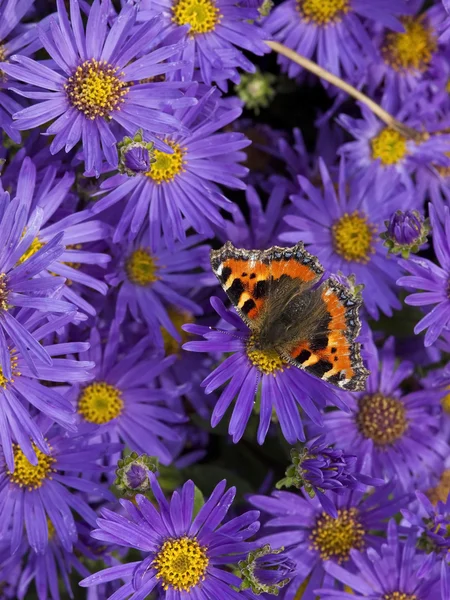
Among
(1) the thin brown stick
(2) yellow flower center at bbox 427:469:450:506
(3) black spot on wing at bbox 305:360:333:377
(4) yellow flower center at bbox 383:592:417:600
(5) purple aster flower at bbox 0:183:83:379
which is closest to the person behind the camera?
(5) purple aster flower at bbox 0:183:83:379

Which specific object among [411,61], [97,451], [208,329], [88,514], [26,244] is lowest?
[88,514]

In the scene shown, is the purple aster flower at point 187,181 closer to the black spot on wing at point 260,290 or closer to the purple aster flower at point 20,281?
the black spot on wing at point 260,290

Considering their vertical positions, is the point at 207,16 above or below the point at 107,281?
above

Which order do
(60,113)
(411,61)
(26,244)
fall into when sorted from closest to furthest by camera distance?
1. (26,244)
2. (60,113)
3. (411,61)

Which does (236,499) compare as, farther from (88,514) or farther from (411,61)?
(411,61)

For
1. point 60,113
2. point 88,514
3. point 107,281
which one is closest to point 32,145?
point 60,113

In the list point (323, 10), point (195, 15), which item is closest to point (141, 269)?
point (195, 15)

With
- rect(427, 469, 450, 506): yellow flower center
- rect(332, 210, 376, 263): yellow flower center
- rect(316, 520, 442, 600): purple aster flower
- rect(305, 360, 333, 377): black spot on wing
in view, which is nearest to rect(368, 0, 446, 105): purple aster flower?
rect(332, 210, 376, 263): yellow flower center

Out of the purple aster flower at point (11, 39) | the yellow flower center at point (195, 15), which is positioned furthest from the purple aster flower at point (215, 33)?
the purple aster flower at point (11, 39)

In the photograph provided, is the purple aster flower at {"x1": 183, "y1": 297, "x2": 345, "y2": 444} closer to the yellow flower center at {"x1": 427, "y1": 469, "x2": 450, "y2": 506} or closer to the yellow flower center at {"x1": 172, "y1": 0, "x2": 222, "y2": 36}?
the yellow flower center at {"x1": 427, "y1": 469, "x2": 450, "y2": 506}
